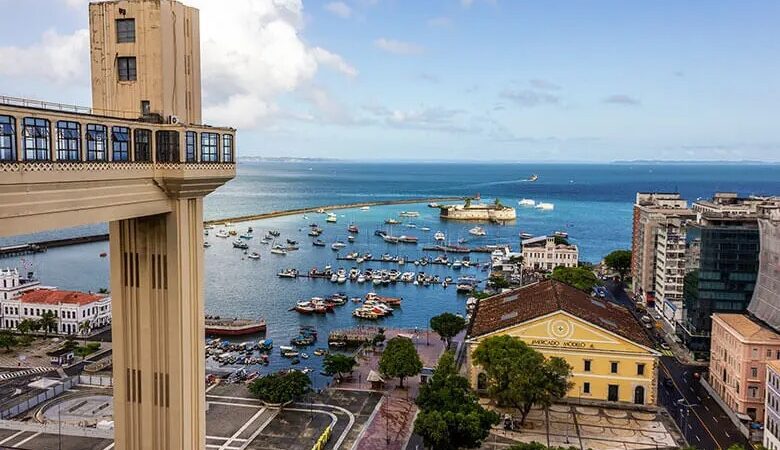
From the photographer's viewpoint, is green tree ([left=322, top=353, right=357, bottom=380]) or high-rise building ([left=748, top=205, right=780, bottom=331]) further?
green tree ([left=322, top=353, right=357, bottom=380])

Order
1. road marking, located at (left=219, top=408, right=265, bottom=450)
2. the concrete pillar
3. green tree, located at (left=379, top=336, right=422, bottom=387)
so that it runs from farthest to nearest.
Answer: green tree, located at (left=379, top=336, right=422, bottom=387) < road marking, located at (left=219, top=408, right=265, bottom=450) < the concrete pillar

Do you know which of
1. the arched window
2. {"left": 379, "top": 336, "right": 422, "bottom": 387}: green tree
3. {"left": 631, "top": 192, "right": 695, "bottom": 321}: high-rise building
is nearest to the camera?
the arched window

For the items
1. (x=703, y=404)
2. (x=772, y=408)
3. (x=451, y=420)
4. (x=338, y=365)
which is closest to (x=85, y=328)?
(x=338, y=365)

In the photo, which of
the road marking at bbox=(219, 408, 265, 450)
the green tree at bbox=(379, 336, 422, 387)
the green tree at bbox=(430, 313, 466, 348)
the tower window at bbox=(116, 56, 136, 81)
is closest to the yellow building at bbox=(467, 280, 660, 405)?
the green tree at bbox=(379, 336, 422, 387)

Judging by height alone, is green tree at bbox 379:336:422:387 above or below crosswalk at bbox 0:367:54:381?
above

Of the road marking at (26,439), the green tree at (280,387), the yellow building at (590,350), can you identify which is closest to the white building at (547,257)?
the yellow building at (590,350)

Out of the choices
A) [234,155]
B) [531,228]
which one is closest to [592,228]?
[531,228]

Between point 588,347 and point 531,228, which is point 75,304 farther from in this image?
point 531,228

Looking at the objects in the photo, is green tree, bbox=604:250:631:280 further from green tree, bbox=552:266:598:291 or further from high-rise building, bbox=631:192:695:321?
green tree, bbox=552:266:598:291
